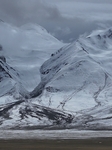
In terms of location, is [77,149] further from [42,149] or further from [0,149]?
[0,149]

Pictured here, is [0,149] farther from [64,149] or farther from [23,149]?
[64,149]

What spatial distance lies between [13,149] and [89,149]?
17215 millimetres

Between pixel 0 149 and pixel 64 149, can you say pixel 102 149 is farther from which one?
pixel 0 149

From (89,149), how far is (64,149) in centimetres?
599

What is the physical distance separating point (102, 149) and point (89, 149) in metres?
2.94

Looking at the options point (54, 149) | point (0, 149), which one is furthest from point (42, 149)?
point (0, 149)

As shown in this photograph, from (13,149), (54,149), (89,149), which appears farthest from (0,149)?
(89,149)

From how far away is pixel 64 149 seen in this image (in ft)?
355

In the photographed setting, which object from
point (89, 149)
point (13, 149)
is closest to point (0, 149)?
point (13, 149)

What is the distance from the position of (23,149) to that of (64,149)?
30.1 ft

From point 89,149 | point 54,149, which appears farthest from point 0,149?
point 89,149

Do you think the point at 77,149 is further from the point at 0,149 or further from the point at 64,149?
the point at 0,149

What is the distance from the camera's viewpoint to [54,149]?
108 metres

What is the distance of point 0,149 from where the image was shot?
10500 centimetres
